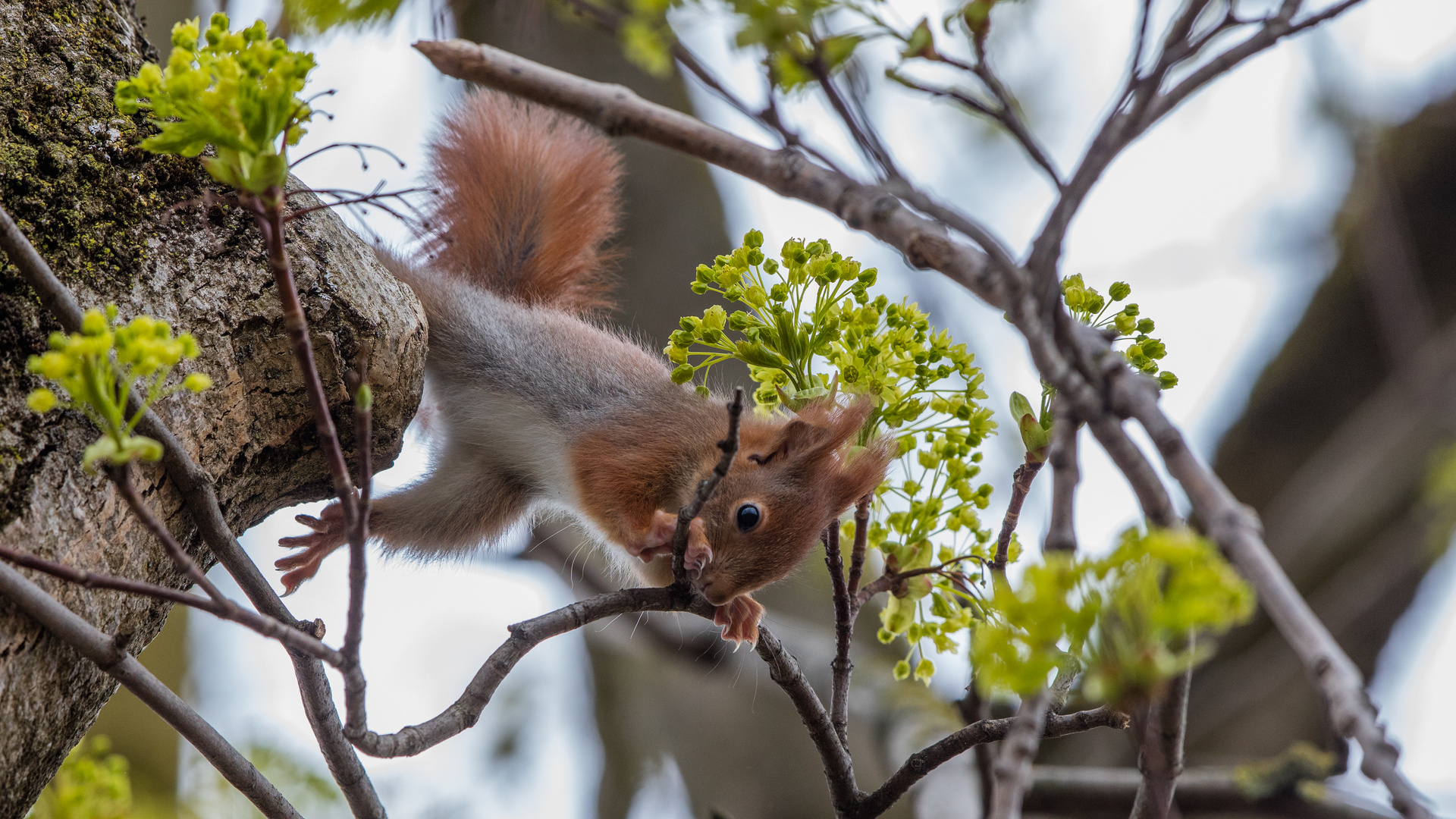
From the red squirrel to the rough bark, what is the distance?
759 millimetres

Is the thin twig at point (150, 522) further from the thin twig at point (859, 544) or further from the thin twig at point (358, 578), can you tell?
the thin twig at point (859, 544)

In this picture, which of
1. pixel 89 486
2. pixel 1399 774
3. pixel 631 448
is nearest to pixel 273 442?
pixel 89 486

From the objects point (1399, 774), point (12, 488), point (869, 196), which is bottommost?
point (1399, 774)

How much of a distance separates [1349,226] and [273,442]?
12.6 ft

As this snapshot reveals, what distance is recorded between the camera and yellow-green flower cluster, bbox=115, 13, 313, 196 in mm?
944

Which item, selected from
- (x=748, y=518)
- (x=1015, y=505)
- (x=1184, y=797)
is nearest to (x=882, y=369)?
(x=1015, y=505)

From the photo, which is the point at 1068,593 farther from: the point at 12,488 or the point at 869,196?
the point at 12,488

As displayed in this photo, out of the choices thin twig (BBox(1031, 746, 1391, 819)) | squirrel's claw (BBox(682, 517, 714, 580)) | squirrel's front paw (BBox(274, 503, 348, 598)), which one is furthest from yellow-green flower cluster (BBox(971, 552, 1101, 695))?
thin twig (BBox(1031, 746, 1391, 819))

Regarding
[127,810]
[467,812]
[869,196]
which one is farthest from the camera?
[467,812]

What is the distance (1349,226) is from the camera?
12.9 ft

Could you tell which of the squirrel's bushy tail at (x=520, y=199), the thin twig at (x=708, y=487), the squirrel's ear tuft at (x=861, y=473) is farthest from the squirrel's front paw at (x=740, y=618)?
the squirrel's bushy tail at (x=520, y=199)

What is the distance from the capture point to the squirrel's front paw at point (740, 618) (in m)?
2.25

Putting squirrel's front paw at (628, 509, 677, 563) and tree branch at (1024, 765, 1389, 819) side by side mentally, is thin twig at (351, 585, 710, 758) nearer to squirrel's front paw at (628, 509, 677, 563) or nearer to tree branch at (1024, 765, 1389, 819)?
squirrel's front paw at (628, 509, 677, 563)

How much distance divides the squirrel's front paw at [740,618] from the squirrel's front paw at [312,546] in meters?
0.80
